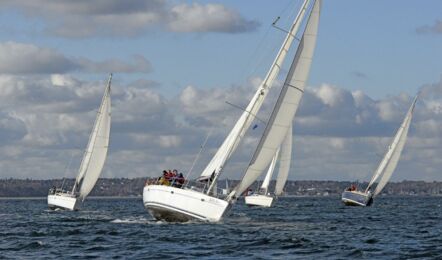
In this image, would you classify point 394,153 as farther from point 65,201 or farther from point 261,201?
point 65,201

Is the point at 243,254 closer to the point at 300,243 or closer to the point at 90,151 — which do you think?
the point at 300,243

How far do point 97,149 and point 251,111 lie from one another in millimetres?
36887

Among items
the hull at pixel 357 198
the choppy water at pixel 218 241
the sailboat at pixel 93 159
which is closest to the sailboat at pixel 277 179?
the hull at pixel 357 198

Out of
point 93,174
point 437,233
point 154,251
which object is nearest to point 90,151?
point 93,174

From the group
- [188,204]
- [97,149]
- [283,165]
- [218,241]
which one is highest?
[283,165]

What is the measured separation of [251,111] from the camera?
180 feet

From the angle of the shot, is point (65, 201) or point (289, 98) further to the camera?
point (65, 201)

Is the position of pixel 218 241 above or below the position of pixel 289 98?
below

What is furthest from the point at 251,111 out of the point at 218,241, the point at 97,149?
the point at 97,149

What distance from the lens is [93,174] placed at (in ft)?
297

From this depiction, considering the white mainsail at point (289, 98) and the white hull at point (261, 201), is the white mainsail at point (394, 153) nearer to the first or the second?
the white hull at point (261, 201)

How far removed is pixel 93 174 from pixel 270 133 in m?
40.6

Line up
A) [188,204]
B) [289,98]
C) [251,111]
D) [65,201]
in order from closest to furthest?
[188,204], [289,98], [251,111], [65,201]

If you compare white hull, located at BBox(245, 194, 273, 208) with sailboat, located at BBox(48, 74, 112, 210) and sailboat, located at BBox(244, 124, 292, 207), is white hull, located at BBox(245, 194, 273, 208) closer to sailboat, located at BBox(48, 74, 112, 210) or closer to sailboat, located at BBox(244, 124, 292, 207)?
sailboat, located at BBox(244, 124, 292, 207)
